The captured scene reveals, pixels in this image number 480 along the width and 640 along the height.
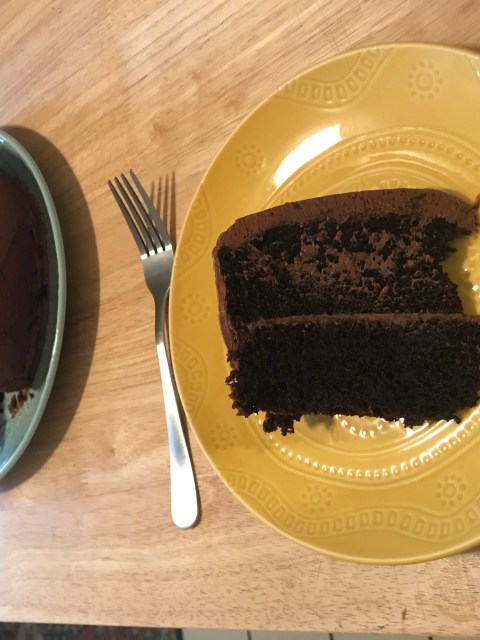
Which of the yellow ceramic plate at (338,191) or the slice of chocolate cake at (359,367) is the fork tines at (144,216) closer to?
the yellow ceramic plate at (338,191)

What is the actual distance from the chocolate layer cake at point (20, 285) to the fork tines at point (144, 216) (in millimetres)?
239

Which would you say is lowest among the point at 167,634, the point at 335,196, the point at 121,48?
the point at 167,634

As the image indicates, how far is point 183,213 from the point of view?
1090 millimetres

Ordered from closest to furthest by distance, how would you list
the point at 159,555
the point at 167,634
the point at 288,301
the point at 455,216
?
the point at 455,216
the point at 288,301
the point at 159,555
the point at 167,634

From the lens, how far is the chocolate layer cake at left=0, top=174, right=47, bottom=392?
1.14 meters

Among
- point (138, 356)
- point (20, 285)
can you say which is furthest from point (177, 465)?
point (20, 285)

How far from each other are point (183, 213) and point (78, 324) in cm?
34

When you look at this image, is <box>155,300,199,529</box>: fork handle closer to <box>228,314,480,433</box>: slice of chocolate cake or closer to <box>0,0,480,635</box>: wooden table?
<box>0,0,480,635</box>: wooden table

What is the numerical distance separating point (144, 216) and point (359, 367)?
1.66 feet

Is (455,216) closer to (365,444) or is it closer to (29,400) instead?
(365,444)

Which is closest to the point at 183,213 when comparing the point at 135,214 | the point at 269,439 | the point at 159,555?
the point at 135,214

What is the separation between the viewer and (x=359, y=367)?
2.70 feet

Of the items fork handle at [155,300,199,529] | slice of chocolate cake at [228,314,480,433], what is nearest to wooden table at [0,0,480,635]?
fork handle at [155,300,199,529]

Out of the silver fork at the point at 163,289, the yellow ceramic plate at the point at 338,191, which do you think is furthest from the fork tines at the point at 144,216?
the yellow ceramic plate at the point at 338,191
